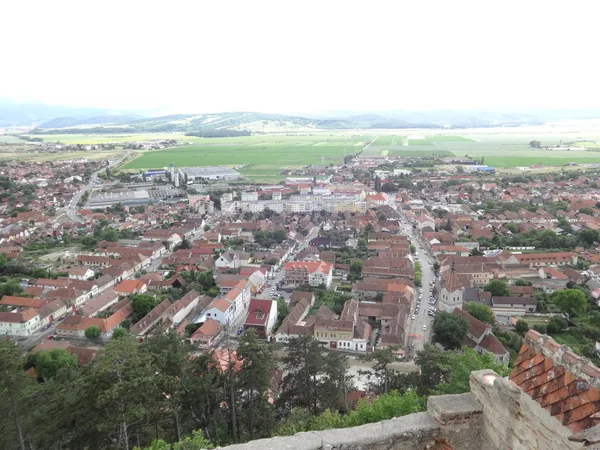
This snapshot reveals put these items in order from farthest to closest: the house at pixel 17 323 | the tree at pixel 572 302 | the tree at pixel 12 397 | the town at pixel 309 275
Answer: the tree at pixel 572 302 → the house at pixel 17 323 → the town at pixel 309 275 → the tree at pixel 12 397

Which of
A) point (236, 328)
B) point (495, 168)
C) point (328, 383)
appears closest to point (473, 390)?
point (328, 383)

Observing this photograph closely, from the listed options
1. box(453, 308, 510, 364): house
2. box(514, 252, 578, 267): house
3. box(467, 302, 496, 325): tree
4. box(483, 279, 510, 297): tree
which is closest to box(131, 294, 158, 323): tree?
box(453, 308, 510, 364): house

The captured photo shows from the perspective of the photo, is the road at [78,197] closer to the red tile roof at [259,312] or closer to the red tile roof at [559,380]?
the red tile roof at [259,312]

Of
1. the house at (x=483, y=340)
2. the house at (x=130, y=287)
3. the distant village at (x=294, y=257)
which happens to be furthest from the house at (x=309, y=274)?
the house at (x=130, y=287)

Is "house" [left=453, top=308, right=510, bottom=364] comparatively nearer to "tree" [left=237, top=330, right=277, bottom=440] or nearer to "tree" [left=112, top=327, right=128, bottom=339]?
"tree" [left=237, top=330, right=277, bottom=440]

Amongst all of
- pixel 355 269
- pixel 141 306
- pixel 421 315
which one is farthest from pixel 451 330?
pixel 141 306
